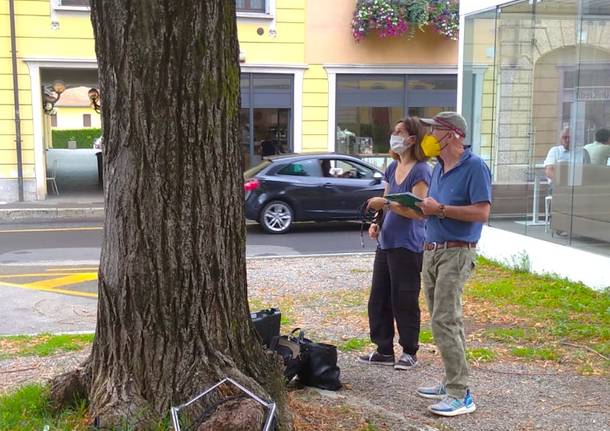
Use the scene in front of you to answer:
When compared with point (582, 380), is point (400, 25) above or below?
above

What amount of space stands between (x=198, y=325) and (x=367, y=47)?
1597cm

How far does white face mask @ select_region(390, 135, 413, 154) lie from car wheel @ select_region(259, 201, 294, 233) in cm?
805

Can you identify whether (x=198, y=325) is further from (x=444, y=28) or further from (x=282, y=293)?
(x=444, y=28)

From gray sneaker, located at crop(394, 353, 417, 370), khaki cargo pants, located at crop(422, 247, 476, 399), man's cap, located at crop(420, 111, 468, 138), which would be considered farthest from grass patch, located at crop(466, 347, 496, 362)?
man's cap, located at crop(420, 111, 468, 138)

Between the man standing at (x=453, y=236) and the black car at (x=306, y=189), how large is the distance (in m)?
8.71

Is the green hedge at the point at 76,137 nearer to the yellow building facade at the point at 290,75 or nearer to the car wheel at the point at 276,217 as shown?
the yellow building facade at the point at 290,75

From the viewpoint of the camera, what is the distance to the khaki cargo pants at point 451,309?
14.1 feet

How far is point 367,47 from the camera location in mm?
18609

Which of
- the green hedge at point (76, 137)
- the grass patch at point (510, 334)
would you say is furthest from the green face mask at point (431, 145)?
the green hedge at point (76, 137)

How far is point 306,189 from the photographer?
1322cm

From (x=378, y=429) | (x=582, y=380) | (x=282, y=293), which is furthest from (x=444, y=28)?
(x=378, y=429)

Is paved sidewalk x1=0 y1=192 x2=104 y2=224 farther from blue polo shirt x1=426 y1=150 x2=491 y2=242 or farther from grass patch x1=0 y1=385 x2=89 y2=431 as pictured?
blue polo shirt x1=426 y1=150 x2=491 y2=242

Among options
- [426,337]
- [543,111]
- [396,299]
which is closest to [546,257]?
[543,111]

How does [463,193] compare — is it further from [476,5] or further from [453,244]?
[476,5]
